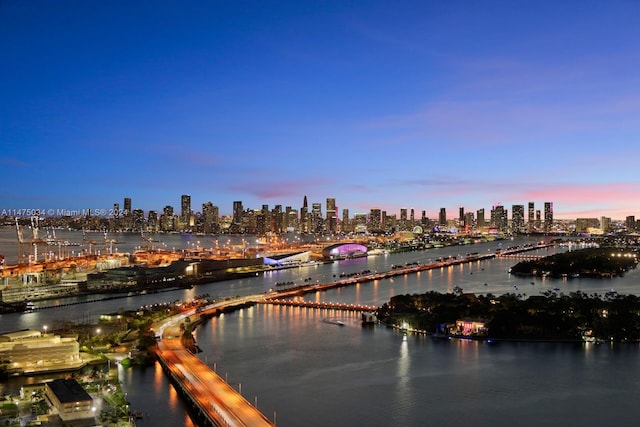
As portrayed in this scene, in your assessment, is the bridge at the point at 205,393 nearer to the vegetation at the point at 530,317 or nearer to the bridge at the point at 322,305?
the vegetation at the point at 530,317

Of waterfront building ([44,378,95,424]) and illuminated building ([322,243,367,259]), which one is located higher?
illuminated building ([322,243,367,259])

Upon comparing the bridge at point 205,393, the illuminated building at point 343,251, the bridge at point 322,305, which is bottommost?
the bridge at point 205,393

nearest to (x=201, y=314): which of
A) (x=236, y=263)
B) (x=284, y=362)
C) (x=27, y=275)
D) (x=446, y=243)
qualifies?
(x=284, y=362)

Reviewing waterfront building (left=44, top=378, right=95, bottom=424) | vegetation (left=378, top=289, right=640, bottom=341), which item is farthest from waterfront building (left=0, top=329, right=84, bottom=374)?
vegetation (left=378, top=289, right=640, bottom=341)

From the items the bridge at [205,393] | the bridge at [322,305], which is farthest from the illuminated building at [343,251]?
the bridge at [205,393]

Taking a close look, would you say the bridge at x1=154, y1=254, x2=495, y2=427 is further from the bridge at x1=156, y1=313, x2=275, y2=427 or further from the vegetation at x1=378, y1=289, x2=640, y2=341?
the vegetation at x1=378, y1=289, x2=640, y2=341

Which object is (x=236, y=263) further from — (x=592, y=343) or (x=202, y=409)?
(x=202, y=409)

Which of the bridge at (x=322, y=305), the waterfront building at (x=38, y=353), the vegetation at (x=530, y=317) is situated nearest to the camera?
the waterfront building at (x=38, y=353)
